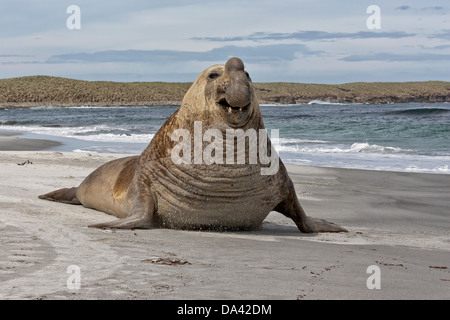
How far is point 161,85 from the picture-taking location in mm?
116750

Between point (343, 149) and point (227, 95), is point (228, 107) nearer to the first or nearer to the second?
point (227, 95)

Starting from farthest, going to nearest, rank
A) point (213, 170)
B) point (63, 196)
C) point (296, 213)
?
point (63, 196), point (296, 213), point (213, 170)

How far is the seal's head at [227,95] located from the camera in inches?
217

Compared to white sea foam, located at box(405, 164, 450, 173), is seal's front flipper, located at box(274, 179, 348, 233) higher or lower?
higher

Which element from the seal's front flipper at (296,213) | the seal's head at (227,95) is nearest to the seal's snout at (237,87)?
the seal's head at (227,95)

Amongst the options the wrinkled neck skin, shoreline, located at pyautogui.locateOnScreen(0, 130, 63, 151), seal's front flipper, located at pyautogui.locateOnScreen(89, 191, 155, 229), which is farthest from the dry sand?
shoreline, located at pyautogui.locateOnScreen(0, 130, 63, 151)

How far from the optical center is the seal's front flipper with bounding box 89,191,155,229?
19.5ft

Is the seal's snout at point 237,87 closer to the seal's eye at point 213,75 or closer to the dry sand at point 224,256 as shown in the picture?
the seal's eye at point 213,75

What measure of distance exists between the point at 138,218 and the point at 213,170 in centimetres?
84

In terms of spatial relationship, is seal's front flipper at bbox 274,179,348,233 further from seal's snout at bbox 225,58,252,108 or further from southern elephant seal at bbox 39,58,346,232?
seal's snout at bbox 225,58,252,108

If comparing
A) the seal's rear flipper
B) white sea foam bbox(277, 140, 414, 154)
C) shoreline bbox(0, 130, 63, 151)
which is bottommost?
white sea foam bbox(277, 140, 414, 154)

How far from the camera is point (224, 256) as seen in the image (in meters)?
4.79

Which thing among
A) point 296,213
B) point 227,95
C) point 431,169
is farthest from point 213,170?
point 431,169
